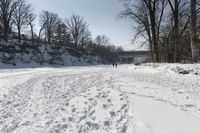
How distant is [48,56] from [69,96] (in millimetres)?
59348

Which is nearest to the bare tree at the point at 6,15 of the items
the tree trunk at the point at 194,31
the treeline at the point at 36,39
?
the treeline at the point at 36,39

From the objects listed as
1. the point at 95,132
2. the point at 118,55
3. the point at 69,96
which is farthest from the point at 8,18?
the point at 118,55

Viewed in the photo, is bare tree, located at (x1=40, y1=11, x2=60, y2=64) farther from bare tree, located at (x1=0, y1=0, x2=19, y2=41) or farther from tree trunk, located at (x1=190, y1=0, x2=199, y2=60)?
tree trunk, located at (x1=190, y1=0, x2=199, y2=60)

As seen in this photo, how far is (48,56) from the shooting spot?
66312mm

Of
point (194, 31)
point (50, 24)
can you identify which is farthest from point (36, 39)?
point (194, 31)

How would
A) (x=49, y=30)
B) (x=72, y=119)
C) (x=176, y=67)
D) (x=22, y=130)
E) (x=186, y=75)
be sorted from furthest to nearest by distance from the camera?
(x=49, y=30) < (x=176, y=67) < (x=186, y=75) < (x=72, y=119) < (x=22, y=130)

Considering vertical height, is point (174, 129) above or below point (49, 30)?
below

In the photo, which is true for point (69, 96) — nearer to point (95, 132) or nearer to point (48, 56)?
point (95, 132)

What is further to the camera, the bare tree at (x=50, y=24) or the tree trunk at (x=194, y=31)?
the bare tree at (x=50, y=24)

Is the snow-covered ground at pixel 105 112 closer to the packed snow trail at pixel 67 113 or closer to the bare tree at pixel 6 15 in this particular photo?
the packed snow trail at pixel 67 113

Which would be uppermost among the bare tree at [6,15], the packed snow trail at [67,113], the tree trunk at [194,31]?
the bare tree at [6,15]

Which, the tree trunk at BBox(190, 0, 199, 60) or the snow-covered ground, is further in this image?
the tree trunk at BBox(190, 0, 199, 60)

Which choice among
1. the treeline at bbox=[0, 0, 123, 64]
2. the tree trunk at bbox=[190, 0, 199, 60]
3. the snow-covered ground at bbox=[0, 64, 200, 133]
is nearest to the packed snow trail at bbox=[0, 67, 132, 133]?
the snow-covered ground at bbox=[0, 64, 200, 133]

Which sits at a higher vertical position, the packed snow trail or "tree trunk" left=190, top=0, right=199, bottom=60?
"tree trunk" left=190, top=0, right=199, bottom=60
